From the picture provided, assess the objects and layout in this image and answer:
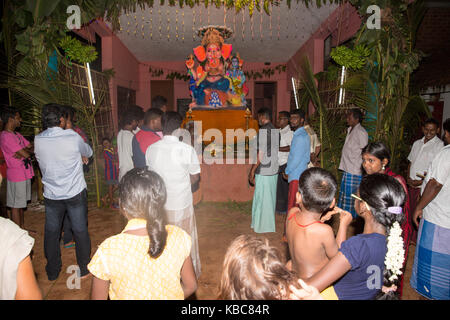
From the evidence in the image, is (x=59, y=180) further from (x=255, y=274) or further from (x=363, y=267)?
(x=363, y=267)

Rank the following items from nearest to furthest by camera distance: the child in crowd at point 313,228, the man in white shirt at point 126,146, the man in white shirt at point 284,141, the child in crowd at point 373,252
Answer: the child in crowd at point 373,252, the child in crowd at point 313,228, the man in white shirt at point 126,146, the man in white shirt at point 284,141

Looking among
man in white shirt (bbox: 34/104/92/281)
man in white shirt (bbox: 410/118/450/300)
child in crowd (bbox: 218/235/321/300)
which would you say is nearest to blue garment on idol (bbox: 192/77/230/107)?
man in white shirt (bbox: 34/104/92/281)

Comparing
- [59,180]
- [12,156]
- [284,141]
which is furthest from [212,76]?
[59,180]

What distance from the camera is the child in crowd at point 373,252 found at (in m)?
1.55

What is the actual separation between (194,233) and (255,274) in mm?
1837

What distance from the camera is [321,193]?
5.84 ft

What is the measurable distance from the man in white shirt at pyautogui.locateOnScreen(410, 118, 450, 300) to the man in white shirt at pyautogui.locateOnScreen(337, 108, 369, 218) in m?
1.51

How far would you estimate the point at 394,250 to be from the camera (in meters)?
1.62

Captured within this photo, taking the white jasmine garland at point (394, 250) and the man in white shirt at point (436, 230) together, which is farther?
the man in white shirt at point (436, 230)

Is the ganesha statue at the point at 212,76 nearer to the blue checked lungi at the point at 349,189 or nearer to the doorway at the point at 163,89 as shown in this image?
the doorway at the point at 163,89

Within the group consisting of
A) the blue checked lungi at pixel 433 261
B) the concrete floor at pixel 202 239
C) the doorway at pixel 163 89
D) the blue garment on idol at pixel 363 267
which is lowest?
the concrete floor at pixel 202 239

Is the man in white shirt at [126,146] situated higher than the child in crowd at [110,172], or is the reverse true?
the man in white shirt at [126,146]

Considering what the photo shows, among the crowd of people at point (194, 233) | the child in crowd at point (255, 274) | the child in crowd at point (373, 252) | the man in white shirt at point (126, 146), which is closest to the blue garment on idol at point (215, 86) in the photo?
the man in white shirt at point (126, 146)


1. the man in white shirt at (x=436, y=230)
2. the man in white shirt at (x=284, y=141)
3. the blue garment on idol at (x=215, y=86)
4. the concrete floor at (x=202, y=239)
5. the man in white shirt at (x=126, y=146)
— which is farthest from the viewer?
the blue garment on idol at (x=215, y=86)
